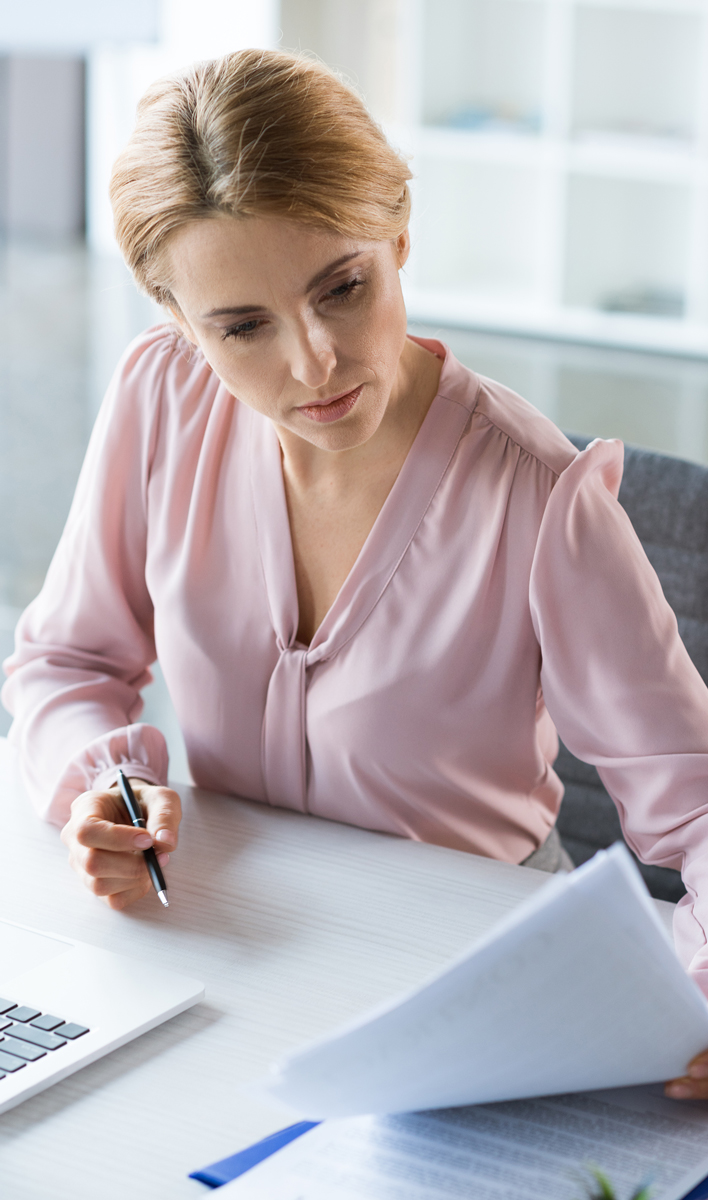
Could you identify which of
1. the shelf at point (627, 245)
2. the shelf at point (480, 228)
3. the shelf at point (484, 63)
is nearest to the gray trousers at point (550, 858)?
Answer: the shelf at point (627, 245)

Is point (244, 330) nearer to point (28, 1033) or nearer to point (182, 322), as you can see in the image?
point (182, 322)

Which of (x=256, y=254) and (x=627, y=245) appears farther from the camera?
(x=627, y=245)

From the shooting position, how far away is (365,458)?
3.93 feet

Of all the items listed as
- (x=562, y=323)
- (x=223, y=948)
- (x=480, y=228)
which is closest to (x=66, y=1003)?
(x=223, y=948)

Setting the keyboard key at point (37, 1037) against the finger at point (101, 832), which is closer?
the keyboard key at point (37, 1037)

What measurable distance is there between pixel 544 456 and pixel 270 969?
0.48 m

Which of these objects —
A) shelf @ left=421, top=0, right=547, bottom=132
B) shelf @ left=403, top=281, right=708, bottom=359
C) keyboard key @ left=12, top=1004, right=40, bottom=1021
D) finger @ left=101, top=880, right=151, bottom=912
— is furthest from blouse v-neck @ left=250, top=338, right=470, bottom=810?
shelf @ left=421, top=0, right=547, bottom=132

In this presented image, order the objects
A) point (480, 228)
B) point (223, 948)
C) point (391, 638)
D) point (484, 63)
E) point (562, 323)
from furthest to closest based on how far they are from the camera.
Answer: point (480, 228) → point (484, 63) → point (562, 323) → point (391, 638) → point (223, 948)

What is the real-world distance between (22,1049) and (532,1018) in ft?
1.06

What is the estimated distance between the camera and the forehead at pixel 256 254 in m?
0.97

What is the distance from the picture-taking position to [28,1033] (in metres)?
0.80

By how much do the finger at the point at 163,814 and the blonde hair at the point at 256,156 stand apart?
420 mm

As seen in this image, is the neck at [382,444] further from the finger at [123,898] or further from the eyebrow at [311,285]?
the finger at [123,898]

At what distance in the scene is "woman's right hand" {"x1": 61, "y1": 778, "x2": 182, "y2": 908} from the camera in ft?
3.20
